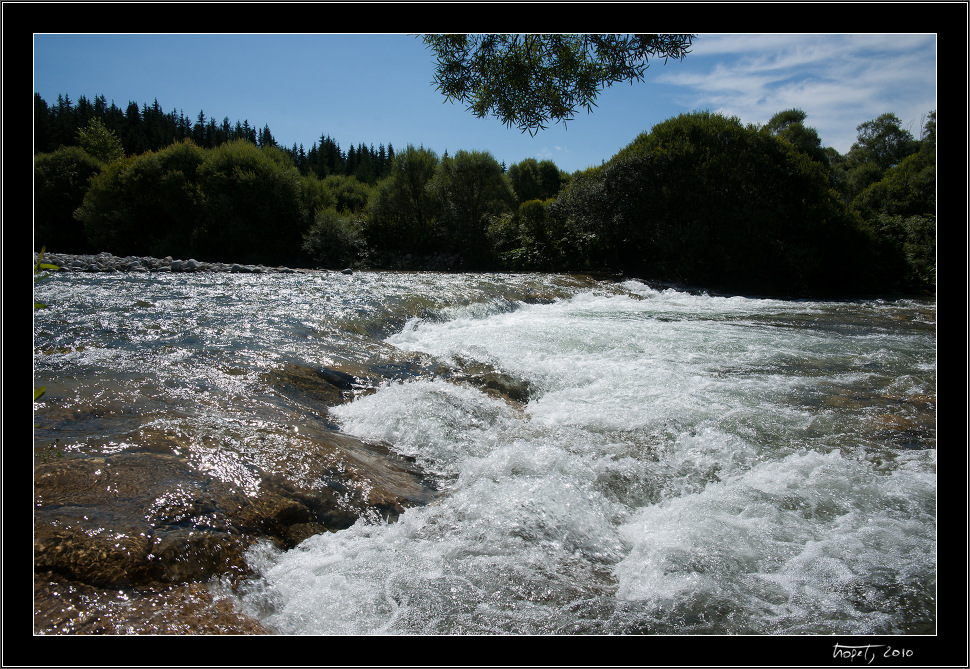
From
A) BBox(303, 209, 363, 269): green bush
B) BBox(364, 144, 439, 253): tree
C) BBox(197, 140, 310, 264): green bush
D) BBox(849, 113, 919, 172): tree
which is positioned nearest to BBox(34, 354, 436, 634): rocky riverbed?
BBox(303, 209, 363, 269): green bush

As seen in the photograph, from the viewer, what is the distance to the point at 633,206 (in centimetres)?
2069

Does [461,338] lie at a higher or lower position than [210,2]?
lower

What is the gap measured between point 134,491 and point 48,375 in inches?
118

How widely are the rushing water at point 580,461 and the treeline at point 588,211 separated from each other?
11.9m

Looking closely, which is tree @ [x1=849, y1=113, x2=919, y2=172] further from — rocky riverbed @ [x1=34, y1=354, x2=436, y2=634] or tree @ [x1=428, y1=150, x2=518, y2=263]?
rocky riverbed @ [x1=34, y1=354, x2=436, y2=634]

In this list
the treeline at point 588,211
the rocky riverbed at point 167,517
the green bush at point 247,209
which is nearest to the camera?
the rocky riverbed at point 167,517

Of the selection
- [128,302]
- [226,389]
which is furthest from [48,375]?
[128,302]

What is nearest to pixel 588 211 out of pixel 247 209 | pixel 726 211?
pixel 726 211

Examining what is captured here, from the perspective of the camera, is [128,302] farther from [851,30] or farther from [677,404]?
[851,30]

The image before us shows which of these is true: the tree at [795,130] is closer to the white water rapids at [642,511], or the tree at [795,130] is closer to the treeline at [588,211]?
the treeline at [588,211]

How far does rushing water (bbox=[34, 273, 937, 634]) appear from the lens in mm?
2441
